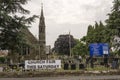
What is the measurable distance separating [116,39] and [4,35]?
640 inches

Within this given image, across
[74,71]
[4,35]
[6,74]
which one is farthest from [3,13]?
[74,71]

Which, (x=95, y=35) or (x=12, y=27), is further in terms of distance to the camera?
(x=95, y=35)

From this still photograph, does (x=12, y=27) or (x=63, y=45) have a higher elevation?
(x=63, y=45)

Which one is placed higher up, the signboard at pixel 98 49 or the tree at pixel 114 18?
the tree at pixel 114 18

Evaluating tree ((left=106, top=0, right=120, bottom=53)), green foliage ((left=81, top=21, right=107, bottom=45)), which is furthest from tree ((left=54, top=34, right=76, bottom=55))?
tree ((left=106, top=0, right=120, bottom=53))

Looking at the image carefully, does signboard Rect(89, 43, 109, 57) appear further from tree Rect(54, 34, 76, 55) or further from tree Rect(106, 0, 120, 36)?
tree Rect(54, 34, 76, 55)

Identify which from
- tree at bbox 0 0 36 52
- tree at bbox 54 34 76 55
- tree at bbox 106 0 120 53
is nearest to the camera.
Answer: tree at bbox 0 0 36 52

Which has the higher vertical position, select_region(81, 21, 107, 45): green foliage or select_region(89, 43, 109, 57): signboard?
select_region(81, 21, 107, 45): green foliage

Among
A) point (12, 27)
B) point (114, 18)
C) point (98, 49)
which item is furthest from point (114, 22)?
point (12, 27)

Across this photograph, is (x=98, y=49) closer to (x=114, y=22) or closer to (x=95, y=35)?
(x=114, y=22)

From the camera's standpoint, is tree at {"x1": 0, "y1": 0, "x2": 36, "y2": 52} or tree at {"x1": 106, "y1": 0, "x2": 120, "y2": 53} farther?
tree at {"x1": 106, "y1": 0, "x2": 120, "y2": 53}

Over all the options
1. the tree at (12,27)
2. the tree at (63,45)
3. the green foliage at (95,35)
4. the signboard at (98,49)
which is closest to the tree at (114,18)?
the signboard at (98,49)

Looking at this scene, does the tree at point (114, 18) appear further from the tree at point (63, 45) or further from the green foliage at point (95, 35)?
the tree at point (63, 45)

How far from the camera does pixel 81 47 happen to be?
373 feet
